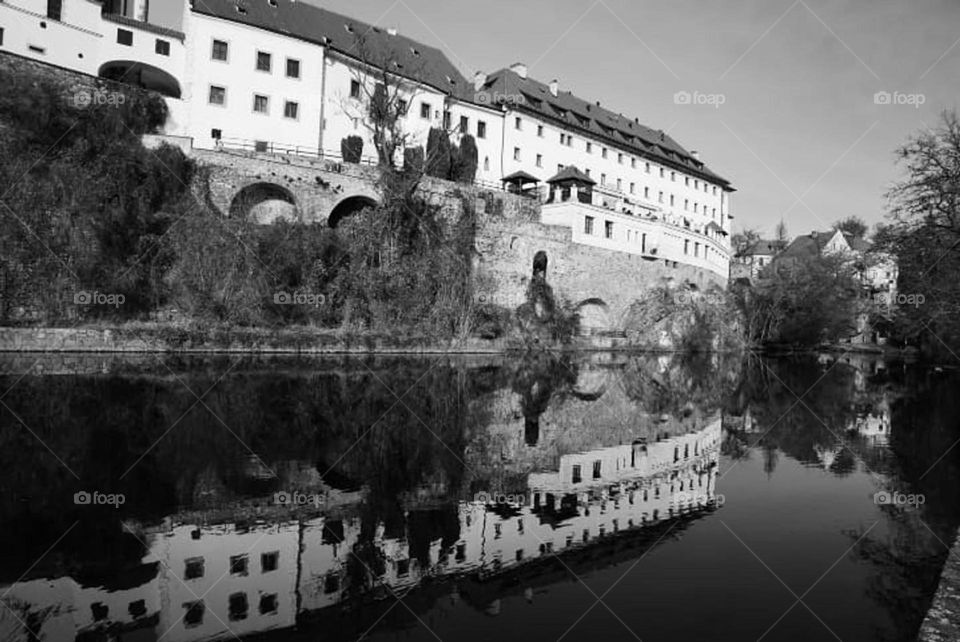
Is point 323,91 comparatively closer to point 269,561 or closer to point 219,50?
point 219,50

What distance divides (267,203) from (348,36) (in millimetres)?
16644

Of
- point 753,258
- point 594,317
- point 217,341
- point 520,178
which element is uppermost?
point 753,258

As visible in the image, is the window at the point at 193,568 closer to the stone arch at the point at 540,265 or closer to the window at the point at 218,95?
the window at the point at 218,95

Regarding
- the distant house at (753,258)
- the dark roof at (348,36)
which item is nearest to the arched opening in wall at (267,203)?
the dark roof at (348,36)

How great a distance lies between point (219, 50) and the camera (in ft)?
121

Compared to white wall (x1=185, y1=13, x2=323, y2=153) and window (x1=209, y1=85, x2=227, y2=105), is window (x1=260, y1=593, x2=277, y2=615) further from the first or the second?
window (x1=209, y1=85, x2=227, y2=105)

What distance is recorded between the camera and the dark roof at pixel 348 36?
38250 millimetres

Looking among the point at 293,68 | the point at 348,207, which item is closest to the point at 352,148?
the point at 348,207

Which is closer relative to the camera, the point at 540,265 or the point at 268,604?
the point at 268,604

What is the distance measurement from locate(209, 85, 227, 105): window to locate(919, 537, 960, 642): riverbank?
3974 centimetres

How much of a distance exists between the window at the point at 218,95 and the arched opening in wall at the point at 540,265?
22372 millimetres

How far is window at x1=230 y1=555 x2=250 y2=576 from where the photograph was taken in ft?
20.7

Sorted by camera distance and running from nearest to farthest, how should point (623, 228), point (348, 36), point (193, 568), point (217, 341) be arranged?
point (193, 568)
point (217, 341)
point (348, 36)
point (623, 228)

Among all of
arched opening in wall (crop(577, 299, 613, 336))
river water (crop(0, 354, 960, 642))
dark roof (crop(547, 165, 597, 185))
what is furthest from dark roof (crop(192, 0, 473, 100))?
river water (crop(0, 354, 960, 642))
